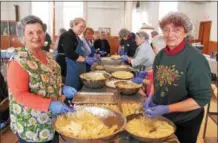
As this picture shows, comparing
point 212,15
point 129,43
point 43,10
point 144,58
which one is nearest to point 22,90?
point 144,58

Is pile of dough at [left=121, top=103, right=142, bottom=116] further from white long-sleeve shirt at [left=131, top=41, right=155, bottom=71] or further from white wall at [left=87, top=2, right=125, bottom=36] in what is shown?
white wall at [left=87, top=2, right=125, bottom=36]

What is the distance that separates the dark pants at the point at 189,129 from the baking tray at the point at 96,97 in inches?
22.0

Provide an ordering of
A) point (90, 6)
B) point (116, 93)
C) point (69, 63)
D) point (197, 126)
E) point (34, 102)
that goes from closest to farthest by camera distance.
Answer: point (34, 102) → point (197, 126) → point (116, 93) → point (69, 63) → point (90, 6)

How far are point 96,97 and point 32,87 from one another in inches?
30.8

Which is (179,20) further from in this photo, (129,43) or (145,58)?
(129,43)

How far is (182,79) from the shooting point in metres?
1.18

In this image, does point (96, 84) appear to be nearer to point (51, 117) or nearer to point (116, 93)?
point (116, 93)

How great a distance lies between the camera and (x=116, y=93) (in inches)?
75.2

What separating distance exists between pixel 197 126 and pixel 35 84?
0.94 meters

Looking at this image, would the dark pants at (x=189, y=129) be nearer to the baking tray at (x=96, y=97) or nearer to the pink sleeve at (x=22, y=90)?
the baking tray at (x=96, y=97)

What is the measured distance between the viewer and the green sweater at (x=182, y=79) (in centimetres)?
113

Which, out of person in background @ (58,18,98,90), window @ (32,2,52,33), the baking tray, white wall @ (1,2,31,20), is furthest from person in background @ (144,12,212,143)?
white wall @ (1,2,31,20)

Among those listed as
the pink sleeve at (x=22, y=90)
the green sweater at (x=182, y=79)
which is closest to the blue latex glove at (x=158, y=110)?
the green sweater at (x=182, y=79)

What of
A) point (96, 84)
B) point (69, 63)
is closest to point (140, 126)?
point (96, 84)
